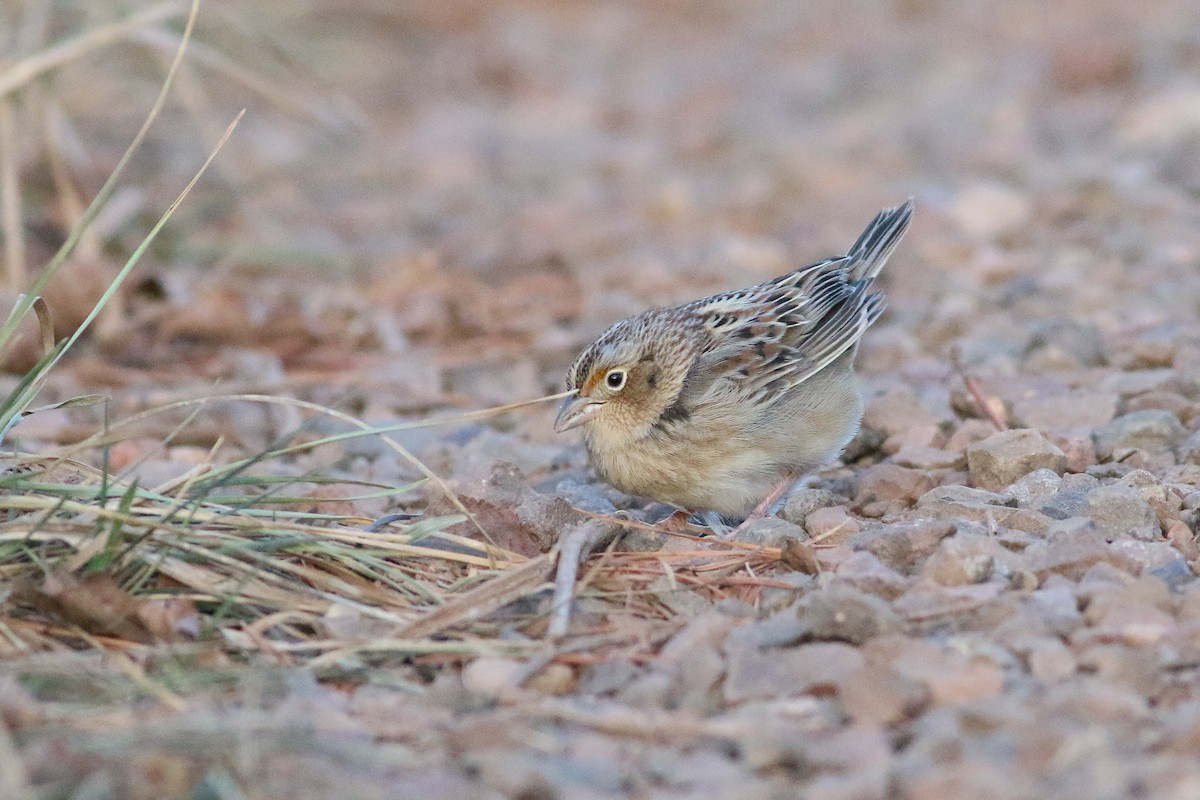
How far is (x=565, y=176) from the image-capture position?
9594 mm

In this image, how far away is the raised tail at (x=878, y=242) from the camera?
5246 millimetres

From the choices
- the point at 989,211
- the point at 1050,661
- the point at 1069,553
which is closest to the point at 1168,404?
the point at 1069,553

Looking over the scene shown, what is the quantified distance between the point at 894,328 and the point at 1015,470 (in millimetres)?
2187

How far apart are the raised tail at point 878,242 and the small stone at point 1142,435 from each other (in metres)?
1.16

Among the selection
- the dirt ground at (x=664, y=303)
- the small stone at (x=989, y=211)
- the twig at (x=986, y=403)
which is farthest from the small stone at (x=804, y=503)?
the small stone at (x=989, y=211)

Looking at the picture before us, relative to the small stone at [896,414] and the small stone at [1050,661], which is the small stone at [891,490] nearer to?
the small stone at [896,414]

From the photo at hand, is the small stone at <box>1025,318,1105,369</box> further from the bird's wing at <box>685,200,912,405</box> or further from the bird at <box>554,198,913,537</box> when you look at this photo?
the bird at <box>554,198,913,537</box>

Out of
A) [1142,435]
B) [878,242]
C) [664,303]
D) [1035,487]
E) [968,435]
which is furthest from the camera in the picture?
[664,303]

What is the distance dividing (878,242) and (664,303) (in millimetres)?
1683

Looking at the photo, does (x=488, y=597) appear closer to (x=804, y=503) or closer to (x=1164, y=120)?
(x=804, y=503)

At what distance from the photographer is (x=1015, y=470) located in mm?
4082

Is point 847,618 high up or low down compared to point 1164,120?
down

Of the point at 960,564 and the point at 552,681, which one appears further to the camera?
the point at 960,564

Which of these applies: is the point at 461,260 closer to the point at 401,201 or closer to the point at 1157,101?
the point at 401,201
